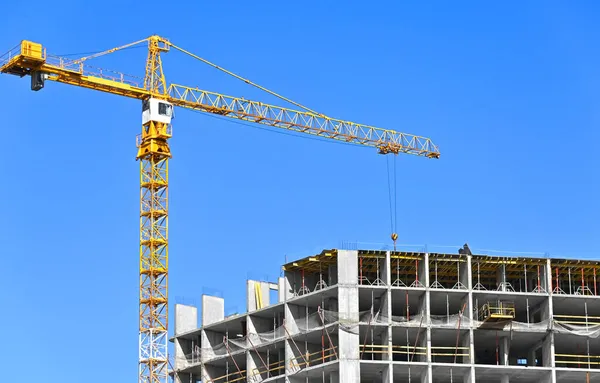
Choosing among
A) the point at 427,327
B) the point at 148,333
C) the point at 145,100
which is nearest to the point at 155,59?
the point at 145,100

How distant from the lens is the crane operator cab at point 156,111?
142 meters

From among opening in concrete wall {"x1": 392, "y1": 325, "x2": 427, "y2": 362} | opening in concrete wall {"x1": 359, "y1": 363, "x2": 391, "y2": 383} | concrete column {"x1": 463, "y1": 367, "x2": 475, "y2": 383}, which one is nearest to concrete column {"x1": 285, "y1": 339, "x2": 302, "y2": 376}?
opening in concrete wall {"x1": 359, "y1": 363, "x2": 391, "y2": 383}

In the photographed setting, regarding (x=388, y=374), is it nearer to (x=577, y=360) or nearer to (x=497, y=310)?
(x=497, y=310)

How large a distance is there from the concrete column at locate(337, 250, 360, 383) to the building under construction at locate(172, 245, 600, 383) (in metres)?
0.07

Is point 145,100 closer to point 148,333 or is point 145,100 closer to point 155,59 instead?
point 155,59

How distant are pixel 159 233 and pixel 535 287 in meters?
34.5

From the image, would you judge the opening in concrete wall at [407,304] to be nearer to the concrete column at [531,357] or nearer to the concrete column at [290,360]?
the concrete column at [290,360]

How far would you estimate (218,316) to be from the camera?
428 feet

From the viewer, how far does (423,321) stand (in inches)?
4628

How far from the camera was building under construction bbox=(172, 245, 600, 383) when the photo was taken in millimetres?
117000

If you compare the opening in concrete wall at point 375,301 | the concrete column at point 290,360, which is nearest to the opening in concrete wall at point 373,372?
the opening in concrete wall at point 375,301

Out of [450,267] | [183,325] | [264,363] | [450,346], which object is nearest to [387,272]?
[450,267]

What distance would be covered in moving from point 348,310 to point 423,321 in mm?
5691

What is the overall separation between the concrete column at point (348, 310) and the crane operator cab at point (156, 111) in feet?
101
